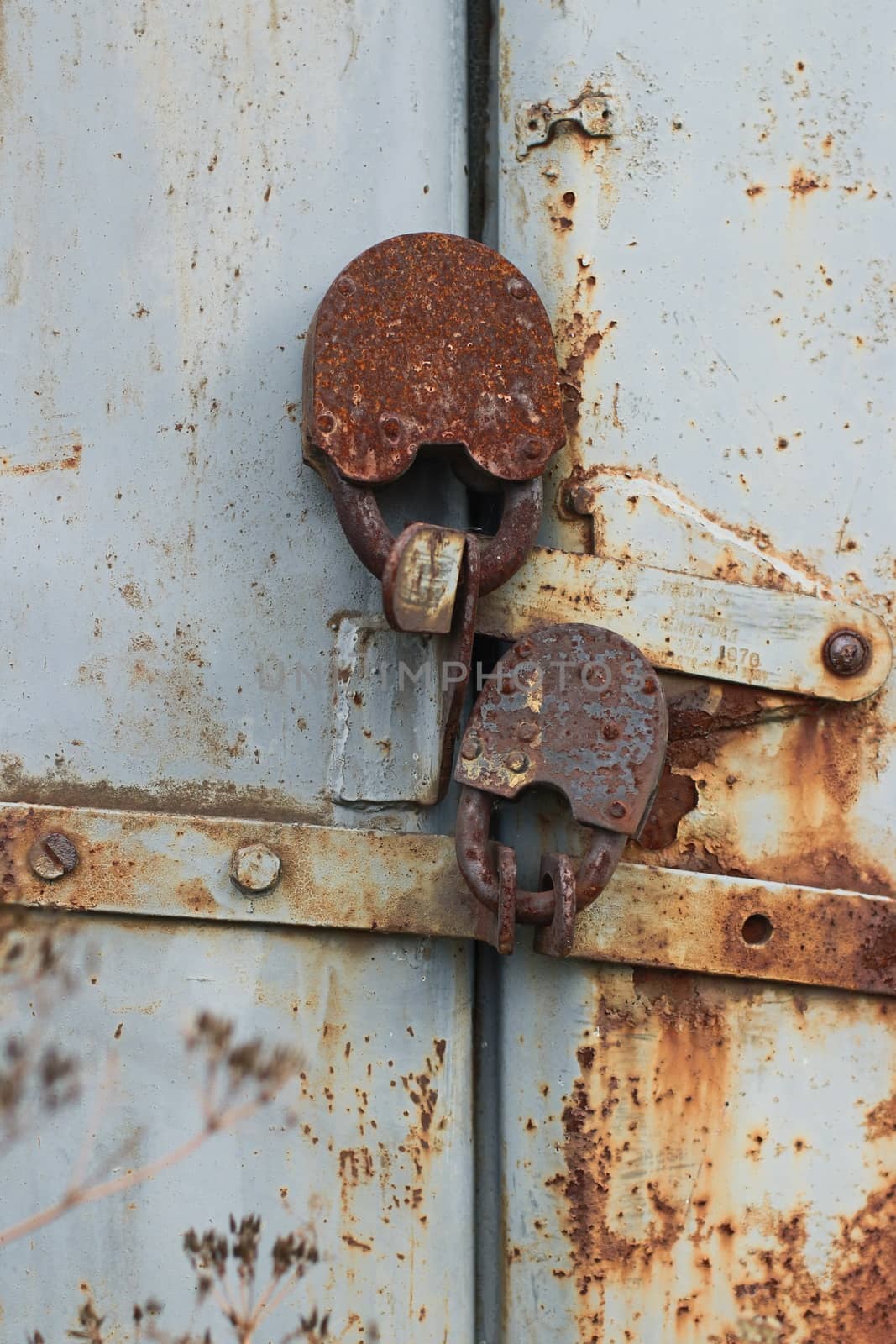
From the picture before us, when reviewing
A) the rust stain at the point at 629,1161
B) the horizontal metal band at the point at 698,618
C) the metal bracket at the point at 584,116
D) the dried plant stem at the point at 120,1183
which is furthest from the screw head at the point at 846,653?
the dried plant stem at the point at 120,1183

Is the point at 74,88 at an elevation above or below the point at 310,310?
above

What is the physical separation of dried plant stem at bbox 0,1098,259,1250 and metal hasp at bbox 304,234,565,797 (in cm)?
31

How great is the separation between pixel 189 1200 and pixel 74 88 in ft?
2.64

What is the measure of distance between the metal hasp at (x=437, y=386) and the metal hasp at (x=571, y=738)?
37 mm

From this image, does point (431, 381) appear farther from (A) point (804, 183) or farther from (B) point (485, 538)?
(A) point (804, 183)

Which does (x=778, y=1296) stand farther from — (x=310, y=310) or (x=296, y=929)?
(x=310, y=310)

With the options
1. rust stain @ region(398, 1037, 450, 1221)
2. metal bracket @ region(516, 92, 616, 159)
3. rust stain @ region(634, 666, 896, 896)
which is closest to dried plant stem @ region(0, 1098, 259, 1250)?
rust stain @ region(398, 1037, 450, 1221)

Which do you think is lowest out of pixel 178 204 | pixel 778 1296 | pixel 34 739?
pixel 778 1296

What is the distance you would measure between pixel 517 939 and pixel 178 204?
1.94 feet

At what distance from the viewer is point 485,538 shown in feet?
2.77

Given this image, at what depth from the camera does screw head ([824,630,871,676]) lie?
875 mm

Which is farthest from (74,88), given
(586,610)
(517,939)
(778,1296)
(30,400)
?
(778,1296)

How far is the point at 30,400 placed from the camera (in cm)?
88

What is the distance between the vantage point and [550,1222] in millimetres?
858
